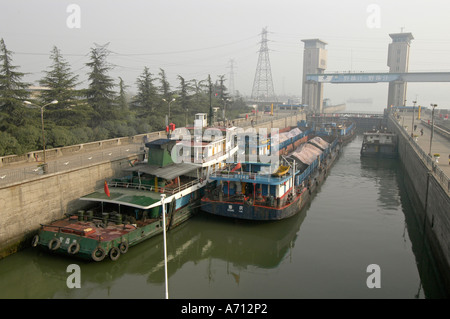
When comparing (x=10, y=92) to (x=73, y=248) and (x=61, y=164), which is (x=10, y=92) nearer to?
(x=61, y=164)

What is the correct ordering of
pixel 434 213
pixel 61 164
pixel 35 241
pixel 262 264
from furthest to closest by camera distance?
pixel 61 164 < pixel 434 213 < pixel 262 264 < pixel 35 241

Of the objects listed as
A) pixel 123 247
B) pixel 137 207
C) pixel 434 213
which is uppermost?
pixel 137 207

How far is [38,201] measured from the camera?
20984mm

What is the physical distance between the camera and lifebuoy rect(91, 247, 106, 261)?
17.7 m

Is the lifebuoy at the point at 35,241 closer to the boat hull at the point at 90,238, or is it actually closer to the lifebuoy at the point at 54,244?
the boat hull at the point at 90,238

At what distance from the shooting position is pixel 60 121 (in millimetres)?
37094

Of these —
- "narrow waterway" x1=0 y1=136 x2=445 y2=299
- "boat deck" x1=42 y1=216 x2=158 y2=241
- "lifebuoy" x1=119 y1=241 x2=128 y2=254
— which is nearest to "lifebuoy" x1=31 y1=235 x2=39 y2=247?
"boat deck" x1=42 y1=216 x2=158 y2=241

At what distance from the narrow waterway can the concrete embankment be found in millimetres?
1221

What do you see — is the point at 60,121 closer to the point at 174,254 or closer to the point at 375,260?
the point at 174,254

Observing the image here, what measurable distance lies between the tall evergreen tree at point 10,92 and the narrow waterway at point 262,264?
15772mm

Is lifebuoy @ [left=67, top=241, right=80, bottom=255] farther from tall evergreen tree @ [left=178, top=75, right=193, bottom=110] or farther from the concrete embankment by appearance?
tall evergreen tree @ [left=178, top=75, right=193, bottom=110]

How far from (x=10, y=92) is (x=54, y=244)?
60.8ft

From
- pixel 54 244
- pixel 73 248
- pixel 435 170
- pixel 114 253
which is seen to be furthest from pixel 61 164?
pixel 435 170

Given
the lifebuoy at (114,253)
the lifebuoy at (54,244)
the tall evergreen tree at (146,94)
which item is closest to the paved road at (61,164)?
the lifebuoy at (54,244)
